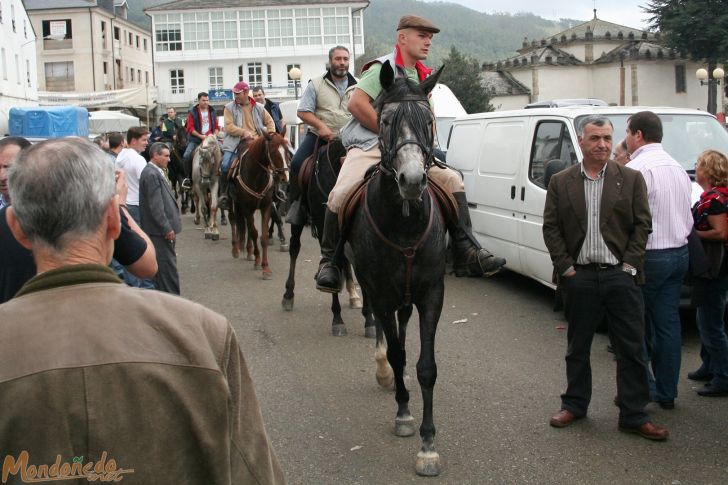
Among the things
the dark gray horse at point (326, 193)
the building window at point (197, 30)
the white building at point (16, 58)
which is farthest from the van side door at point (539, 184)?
the building window at point (197, 30)

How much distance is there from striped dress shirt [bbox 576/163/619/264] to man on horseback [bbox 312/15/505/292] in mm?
679

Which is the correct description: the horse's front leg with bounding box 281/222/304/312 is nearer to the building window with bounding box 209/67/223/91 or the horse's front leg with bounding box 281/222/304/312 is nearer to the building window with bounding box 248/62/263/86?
the building window with bounding box 248/62/263/86

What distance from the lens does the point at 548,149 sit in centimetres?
989

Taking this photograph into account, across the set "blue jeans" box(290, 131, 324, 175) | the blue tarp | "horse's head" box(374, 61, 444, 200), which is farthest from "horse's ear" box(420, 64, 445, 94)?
the blue tarp

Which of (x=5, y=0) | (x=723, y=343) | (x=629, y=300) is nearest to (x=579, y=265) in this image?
(x=629, y=300)

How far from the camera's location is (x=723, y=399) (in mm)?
6555

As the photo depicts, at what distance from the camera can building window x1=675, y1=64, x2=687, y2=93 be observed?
74.2 m

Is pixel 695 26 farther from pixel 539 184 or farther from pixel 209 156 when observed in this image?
pixel 539 184

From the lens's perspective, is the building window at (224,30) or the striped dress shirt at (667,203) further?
the building window at (224,30)

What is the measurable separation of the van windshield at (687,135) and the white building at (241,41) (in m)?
79.0

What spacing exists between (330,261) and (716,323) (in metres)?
3.10

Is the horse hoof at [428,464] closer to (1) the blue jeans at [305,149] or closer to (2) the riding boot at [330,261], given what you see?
(2) the riding boot at [330,261]

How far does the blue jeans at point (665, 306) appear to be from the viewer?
6.10 metres

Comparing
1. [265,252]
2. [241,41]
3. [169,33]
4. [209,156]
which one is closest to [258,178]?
[265,252]
